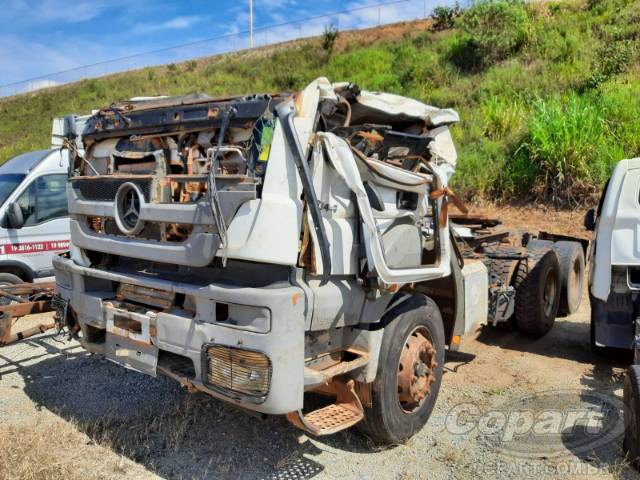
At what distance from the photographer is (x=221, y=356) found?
3.37 m

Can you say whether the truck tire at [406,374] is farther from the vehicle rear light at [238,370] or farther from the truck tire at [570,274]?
the truck tire at [570,274]

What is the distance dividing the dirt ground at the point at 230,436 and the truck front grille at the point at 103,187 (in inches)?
69.8

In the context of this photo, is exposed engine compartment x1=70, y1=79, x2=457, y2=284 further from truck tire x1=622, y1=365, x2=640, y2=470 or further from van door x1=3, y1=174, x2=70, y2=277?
van door x1=3, y1=174, x2=70, y2=277

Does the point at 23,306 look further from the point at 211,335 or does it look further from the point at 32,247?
the point at 32,247

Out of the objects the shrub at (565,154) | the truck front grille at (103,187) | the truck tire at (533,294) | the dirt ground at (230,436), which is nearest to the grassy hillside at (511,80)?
the shrub at (565,154)

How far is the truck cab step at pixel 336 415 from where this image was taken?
346 cm

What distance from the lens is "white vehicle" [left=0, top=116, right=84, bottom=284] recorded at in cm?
778

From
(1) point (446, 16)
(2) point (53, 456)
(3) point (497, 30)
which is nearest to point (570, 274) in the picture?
(2) point (53, 456)

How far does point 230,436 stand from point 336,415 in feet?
3.34

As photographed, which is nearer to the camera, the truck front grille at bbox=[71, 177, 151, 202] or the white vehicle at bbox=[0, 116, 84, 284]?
the truck front grille at bbox=[71, 177, 151, 202]

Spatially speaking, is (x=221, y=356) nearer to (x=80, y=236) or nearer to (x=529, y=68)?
(x=80, y=236)

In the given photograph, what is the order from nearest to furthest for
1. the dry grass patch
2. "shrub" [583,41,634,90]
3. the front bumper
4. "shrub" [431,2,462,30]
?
the front bumper, the dry grass patch, "shrub" [583,41,634,90], "shrub" [431,2,462,30]

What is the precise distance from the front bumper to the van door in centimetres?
453

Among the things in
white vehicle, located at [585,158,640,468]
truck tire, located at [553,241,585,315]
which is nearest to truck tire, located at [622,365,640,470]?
white vehicle, located at [585,158,640,468]
